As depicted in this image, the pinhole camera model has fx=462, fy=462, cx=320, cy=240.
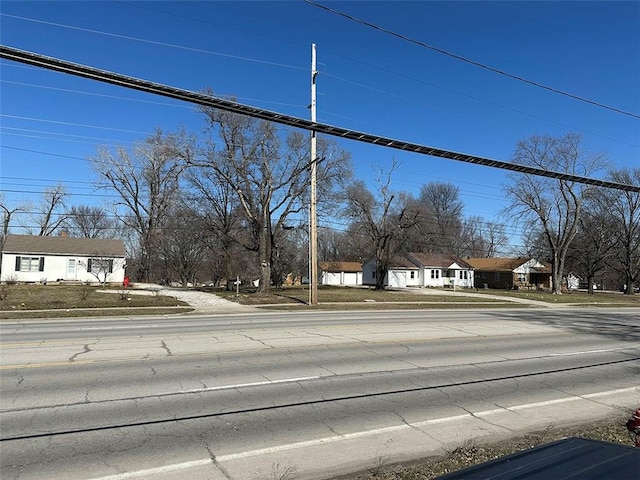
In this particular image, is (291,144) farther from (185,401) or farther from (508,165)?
(185,401)

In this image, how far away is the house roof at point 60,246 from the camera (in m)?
43.7

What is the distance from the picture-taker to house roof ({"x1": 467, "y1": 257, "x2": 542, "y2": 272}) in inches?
2780

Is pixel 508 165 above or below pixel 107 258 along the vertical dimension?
above

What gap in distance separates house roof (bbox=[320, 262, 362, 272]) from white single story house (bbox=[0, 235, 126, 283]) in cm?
3717

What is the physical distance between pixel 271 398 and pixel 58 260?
4512 centimetres

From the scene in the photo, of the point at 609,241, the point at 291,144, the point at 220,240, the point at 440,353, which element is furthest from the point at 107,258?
the point at 609,241

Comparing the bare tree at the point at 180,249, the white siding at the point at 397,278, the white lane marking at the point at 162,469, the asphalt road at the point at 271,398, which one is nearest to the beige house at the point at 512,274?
the white siding at the point at 397,278

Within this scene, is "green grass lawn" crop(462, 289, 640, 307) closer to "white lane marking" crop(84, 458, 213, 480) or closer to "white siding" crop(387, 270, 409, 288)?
"white siding" crop(387, 270, 409, 288)

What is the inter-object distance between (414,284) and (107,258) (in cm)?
4136

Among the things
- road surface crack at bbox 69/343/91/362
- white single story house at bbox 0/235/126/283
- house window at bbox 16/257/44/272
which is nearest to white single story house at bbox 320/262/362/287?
white single story house at bbox 0/235/126/283

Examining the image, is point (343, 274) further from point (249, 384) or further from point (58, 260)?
point (249, 384)

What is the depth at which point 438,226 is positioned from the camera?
3231 inches

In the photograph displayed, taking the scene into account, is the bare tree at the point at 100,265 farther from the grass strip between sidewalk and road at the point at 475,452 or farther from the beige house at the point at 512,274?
the beige house at the point at 512,274

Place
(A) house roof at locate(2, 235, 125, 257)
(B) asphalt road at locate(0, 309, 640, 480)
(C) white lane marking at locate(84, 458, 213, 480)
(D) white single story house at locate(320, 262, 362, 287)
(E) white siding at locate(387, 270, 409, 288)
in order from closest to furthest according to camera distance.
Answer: (C) white lane marking at locate(84, 458, 213, 480) → (B) asphalt road at locate(0, 309, 640, 480) → (A) house roof at locate(2, 235, 125, 257) → (E) white siding at locate(387, 270, 409, 288) → (D) white single story house at locate(320, 262, 362, 287)
